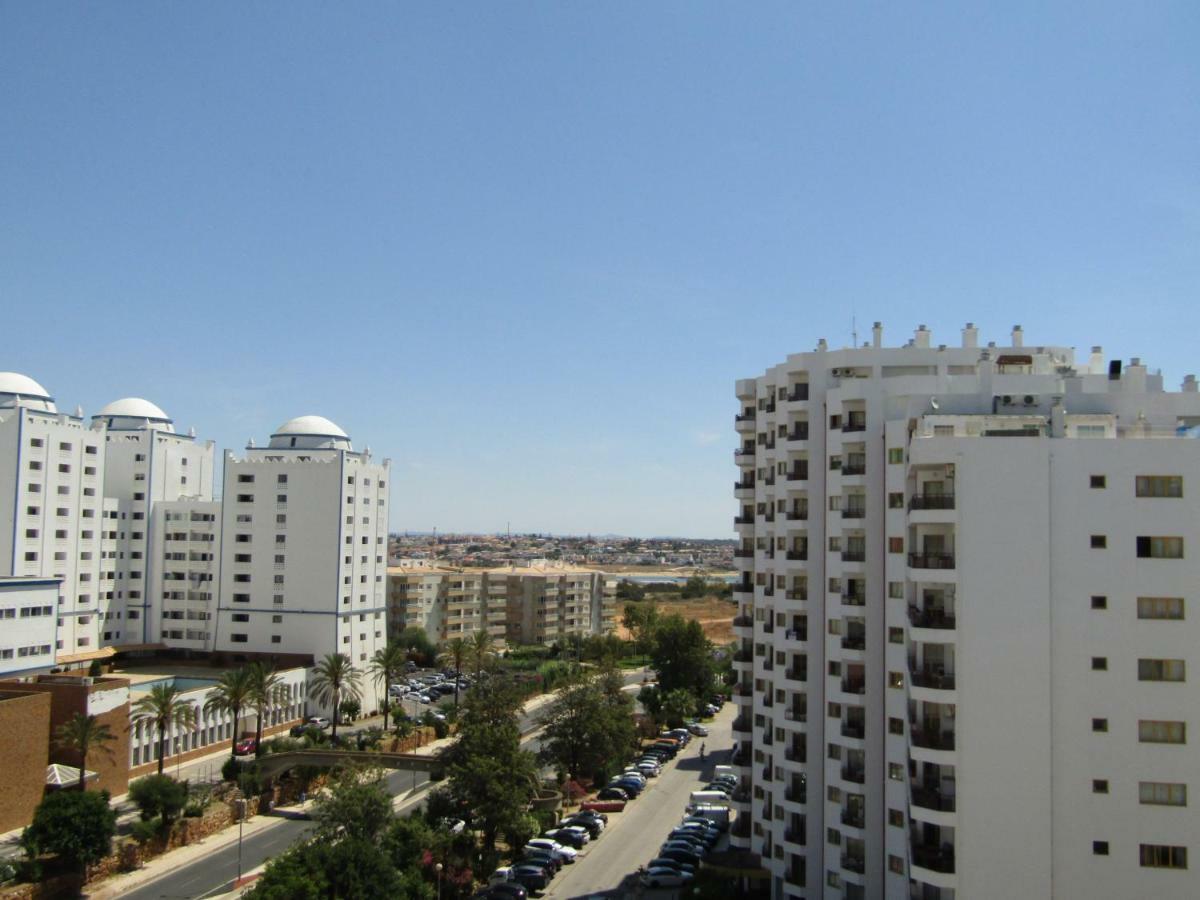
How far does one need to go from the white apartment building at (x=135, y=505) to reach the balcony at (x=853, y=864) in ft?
198

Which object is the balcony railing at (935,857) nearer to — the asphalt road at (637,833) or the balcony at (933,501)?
the balcony at (933,501)

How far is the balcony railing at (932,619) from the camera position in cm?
2930

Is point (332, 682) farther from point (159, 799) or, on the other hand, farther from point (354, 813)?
point (354, 813)

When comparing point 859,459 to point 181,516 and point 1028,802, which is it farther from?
A: point 181,516

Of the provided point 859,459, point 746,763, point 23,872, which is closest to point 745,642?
point 746,763

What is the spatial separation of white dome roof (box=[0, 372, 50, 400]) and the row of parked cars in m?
48.6

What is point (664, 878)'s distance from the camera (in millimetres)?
42906

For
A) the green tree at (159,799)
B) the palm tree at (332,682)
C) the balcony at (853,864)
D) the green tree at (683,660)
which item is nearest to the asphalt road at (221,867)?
the green tree at (159,799)

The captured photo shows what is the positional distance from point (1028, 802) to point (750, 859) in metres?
15.9

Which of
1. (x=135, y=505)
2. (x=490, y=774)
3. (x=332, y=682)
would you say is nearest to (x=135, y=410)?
(x=135, y=505)

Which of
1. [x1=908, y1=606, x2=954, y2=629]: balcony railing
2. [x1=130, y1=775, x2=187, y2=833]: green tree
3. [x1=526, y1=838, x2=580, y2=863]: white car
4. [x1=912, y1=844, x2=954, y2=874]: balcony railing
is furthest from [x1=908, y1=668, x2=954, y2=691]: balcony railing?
[x1=130, y1=775, x2=187, y2=833]: green tree

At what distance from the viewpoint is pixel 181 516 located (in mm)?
79750

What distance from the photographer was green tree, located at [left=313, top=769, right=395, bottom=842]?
3938 centimetres

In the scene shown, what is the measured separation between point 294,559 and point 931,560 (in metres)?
58.0
